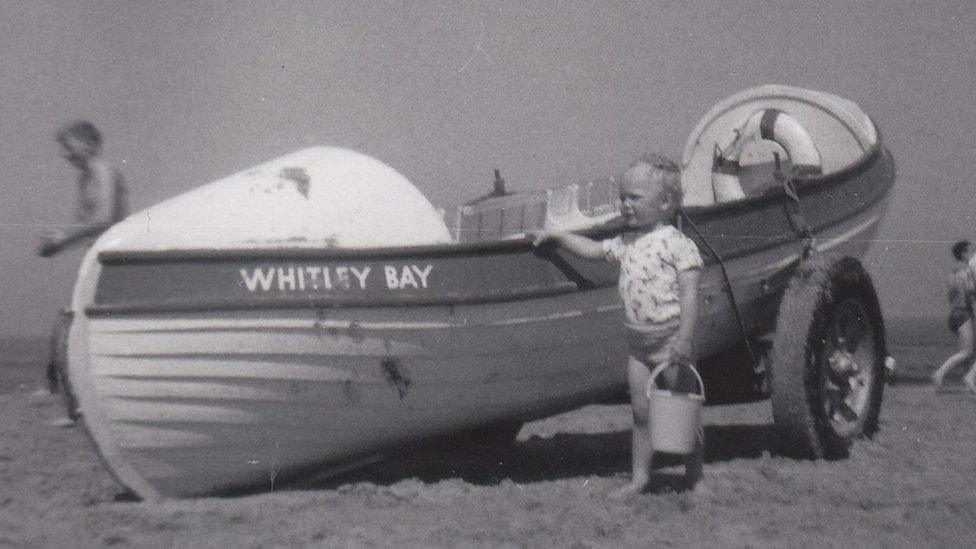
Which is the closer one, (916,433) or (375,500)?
(375,500)

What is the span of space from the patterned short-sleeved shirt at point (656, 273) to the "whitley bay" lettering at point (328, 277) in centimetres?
77

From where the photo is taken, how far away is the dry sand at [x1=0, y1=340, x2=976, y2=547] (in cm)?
371

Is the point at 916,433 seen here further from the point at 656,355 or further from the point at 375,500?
the point at 375,500

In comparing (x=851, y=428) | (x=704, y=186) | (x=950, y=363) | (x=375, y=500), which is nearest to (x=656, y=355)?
(x=375, y=500)

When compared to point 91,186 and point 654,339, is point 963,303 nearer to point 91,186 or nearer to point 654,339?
point 654,339

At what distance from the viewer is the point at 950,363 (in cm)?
960

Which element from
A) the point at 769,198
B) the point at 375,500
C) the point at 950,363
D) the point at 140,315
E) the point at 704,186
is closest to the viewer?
the point at 140,315

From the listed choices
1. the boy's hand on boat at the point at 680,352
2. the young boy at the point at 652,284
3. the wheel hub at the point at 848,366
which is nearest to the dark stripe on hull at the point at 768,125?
the wheel hub at the point at 848,366

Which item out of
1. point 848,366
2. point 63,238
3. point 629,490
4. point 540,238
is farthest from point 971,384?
point 63,238

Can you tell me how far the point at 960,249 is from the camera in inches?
A: 397

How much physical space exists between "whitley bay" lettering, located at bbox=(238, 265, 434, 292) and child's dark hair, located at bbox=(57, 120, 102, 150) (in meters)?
1.98

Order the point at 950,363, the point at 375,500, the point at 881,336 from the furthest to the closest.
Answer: the point at 950,363
the point at 881,336
the point at 375,500

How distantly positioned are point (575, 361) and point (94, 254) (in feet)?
6.39

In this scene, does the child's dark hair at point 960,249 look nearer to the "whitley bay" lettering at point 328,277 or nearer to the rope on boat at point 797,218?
the rope on boat at point 797,218
